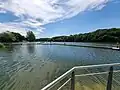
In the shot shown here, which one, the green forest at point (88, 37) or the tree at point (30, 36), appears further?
the tree at point (30, 36)

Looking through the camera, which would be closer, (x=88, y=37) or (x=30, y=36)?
(x=88, y=37)

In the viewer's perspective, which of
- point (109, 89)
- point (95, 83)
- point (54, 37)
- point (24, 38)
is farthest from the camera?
point (54, 37)

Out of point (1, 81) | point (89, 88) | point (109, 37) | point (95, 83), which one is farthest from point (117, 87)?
point (109, 37)

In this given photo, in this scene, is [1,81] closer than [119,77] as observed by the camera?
No

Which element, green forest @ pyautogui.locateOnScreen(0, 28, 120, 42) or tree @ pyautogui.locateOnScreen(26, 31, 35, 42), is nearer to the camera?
green forest @ pyautogui.locateOnScreen(0, 28, 120, 42)

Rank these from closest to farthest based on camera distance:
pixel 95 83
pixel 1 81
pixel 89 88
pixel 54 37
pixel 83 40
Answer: pixel 89 88 → pixel 95 83 → pixel 1 81 → pixel 83 40 → pixel 54 37

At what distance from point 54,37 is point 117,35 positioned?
70621mm

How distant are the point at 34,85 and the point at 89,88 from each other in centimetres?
314

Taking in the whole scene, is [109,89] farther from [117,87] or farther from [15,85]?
[15,85]

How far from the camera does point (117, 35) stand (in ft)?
263

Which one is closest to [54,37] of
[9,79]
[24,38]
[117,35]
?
[24,38]

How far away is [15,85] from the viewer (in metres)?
9.66

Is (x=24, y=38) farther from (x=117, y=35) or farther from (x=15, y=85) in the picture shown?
(x=15, y=85)

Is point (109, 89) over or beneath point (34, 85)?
over
